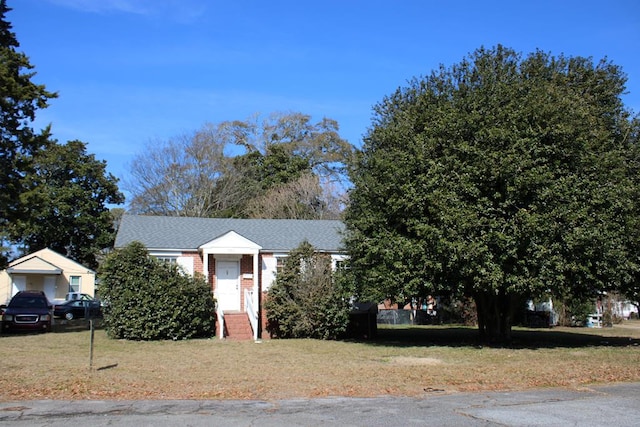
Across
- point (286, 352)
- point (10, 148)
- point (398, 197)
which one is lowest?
point (286, 352)

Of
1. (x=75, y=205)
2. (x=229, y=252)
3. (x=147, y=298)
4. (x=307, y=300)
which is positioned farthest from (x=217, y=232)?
(x=75, y=205)

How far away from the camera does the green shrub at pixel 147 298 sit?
823 inches

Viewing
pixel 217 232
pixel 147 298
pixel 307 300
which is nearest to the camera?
pixel 147 298

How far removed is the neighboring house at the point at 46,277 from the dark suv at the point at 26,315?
58.5ft

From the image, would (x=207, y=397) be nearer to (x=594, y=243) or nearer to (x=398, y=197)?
(x=398, y=197)

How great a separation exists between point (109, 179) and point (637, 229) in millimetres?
45501

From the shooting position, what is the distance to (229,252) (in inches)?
945

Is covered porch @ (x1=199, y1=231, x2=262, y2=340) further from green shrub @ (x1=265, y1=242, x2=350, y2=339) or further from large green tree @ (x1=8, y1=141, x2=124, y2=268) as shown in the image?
large green tree @ (x1=8, y1=141, x2=124, y2=268)

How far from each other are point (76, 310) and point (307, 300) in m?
19.6

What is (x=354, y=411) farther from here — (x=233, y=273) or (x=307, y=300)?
(x=233, y=273)

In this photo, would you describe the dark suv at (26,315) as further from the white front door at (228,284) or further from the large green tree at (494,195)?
the large green tree at (494,195)

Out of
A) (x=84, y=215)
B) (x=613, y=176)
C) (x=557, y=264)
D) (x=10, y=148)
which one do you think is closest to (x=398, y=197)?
(x=557, y=264)

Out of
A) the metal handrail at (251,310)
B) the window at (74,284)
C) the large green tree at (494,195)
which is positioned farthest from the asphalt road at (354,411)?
the window at (74,284)

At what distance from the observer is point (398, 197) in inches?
718
